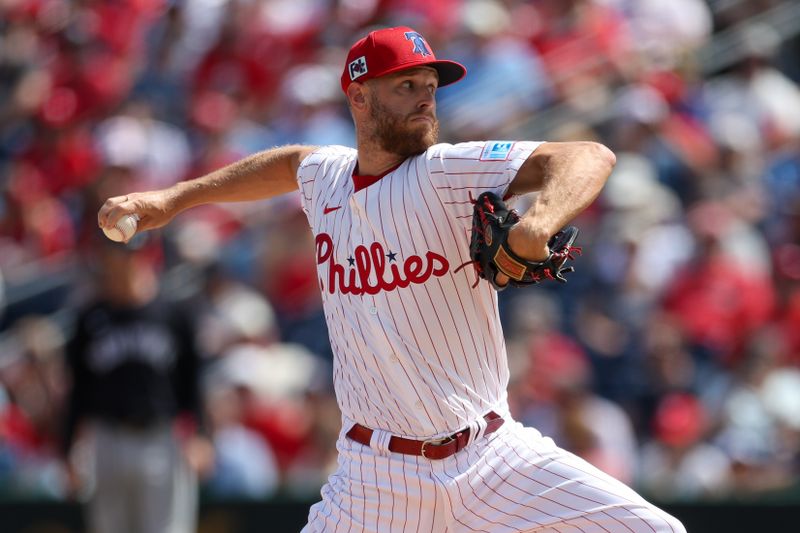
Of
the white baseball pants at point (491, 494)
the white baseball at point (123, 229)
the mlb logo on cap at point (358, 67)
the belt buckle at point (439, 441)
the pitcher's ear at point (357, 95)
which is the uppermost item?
Result: the mlb logo on cap at point (358, 67)

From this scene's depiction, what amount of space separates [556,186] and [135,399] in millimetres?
4142

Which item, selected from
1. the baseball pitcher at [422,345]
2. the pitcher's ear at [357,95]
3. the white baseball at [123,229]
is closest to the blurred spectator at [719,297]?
the baseball pitcher at [422,345]

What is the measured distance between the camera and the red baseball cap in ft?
12.5

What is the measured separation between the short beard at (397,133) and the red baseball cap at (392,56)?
0.10 metres

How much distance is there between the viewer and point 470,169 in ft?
12.0

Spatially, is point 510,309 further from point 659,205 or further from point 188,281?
point 188,281

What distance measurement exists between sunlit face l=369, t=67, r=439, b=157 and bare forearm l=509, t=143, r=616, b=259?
0.47 meters

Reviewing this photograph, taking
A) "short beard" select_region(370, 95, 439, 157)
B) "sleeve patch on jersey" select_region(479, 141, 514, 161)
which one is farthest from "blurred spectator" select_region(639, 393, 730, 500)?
"sleeve patch on jersey" select_region(479, 141, 514, 161)

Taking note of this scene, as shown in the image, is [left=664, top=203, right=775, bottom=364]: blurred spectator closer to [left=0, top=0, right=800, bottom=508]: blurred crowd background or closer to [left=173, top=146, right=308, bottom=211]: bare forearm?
[left=0, top=0, right=800, bottom=508]: blurred crowd background

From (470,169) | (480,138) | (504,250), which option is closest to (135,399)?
(480,138)

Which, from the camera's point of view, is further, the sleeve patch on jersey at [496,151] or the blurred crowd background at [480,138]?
the blurred crowd background at [480,138]

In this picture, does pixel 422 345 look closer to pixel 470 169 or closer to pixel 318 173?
pixel 470 169

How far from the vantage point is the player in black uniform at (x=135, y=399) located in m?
6.87

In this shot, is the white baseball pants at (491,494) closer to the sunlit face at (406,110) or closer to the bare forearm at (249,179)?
the sunlit face at (406,110)
